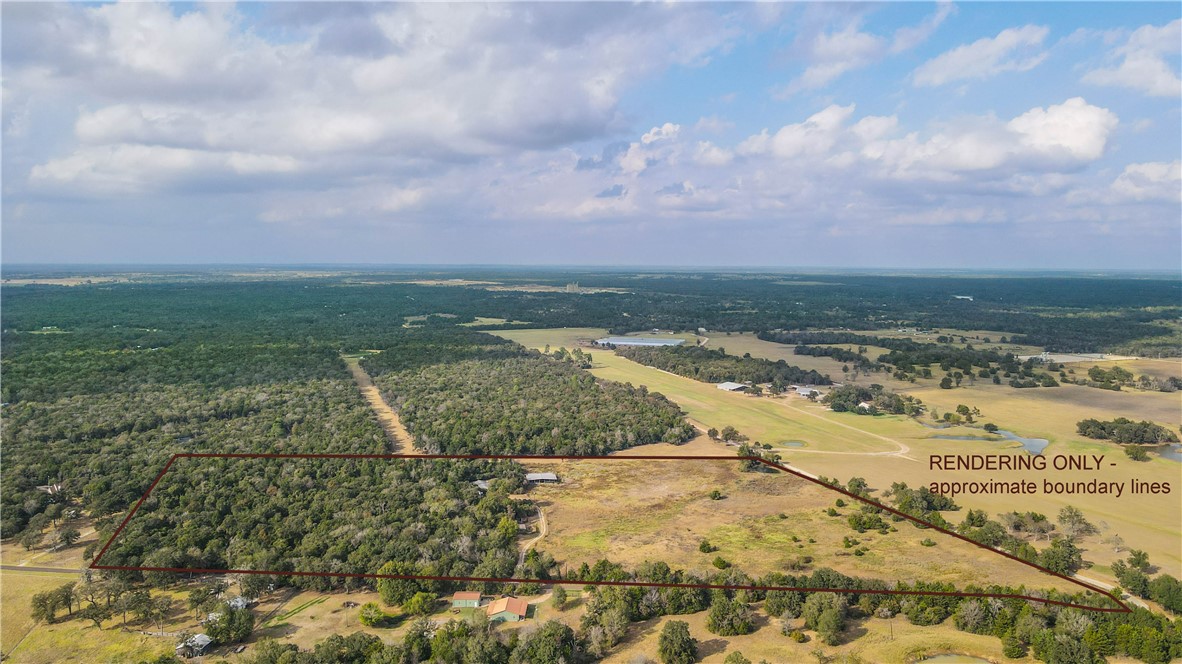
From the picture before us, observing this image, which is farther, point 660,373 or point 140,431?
point 660,373

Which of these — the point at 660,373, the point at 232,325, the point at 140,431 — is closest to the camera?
the point at 140,431

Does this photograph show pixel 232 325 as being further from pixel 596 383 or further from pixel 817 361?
pixel 817 361

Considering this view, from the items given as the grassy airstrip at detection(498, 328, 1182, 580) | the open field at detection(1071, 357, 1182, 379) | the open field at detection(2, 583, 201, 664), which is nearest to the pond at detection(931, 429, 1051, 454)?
the grassy airstrip at detection(498, 328, 1182, 580)

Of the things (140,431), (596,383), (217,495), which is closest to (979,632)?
(217,495)

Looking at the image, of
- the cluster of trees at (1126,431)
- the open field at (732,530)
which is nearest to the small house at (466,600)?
the open field at (732,530)

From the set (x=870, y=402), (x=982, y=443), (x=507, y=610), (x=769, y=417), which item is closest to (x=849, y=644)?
(x=507, y=610)

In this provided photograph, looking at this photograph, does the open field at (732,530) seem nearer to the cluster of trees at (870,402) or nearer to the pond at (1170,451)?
the cluster of trees at (870,402)

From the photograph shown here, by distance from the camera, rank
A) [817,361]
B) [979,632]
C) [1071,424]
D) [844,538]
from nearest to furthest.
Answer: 1. [979,632]
2. [844,538]
3. [1071,424]
4. [817,361]
